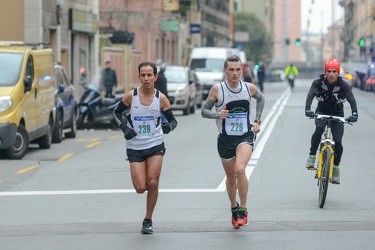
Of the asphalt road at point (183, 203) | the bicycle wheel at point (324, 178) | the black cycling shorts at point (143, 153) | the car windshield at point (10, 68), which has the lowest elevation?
the asphalt road at point (183, 203)

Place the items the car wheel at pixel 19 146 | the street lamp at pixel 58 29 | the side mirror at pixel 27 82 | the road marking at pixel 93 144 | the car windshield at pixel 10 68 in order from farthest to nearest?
1. the street lamp at pixel 58 29
2. the road marking at pixel 93 144
3. the side mirror at pixel 27 82
4. the car windshield at pixel 10 68
5. the car wheel at pixel 19 146

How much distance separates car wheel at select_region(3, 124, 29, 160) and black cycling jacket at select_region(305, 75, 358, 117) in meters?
8.05

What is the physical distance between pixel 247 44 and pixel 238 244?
139801 millimetres

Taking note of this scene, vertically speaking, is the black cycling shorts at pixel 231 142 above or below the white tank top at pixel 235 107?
below

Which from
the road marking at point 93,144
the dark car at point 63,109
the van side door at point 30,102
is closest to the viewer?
the van side door at point 30,102

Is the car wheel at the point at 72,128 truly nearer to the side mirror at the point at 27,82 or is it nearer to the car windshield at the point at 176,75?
the side mirror at the point at 27,82

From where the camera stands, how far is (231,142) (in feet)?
36.4

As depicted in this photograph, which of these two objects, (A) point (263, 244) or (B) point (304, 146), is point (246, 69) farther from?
(A) point (263, 244)

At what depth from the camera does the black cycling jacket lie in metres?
12.9

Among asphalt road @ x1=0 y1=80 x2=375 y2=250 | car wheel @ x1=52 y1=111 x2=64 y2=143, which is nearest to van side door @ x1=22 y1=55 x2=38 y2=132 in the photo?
asphalt road @ x1=0 y1=80 x2=375 y2=250

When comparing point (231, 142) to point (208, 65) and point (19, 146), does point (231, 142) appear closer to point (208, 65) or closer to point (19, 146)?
point (19, 146)

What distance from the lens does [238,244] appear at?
9.87 metres

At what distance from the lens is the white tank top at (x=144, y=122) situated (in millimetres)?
10742

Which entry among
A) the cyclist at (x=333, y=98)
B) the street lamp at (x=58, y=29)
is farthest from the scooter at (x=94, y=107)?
the cyclist at (x=333, y=98)
